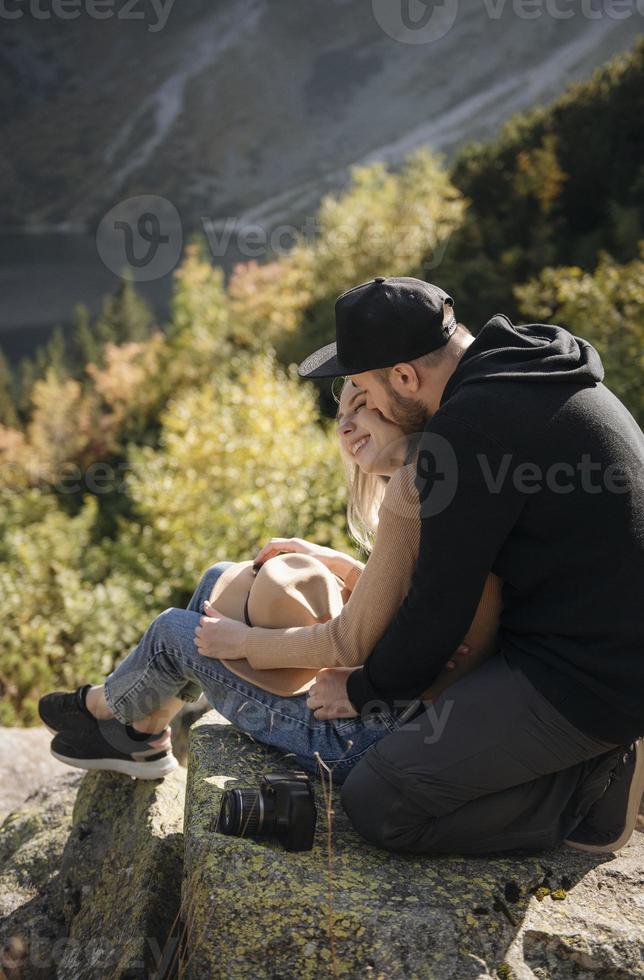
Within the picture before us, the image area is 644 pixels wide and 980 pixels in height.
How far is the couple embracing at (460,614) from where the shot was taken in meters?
1.93

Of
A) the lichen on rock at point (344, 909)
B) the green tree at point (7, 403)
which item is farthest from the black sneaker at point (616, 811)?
the green tree at point (7, 403)

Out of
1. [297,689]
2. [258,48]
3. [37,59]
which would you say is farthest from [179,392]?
[37,59]

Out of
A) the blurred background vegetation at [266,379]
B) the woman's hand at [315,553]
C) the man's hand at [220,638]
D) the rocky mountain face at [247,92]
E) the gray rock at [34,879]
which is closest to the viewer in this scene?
the man's hand at [220,638]

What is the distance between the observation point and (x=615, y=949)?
6.41 ft

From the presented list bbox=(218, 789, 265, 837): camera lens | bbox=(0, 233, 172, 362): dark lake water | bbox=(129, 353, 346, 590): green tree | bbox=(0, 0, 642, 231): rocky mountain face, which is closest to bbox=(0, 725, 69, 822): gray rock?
bbox=(218, 789, 265, 837): camera lens

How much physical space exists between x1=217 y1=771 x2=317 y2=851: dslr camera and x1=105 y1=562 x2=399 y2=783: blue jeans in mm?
241

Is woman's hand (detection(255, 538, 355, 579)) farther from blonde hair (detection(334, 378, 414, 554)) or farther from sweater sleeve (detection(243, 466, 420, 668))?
sweater sleeve (detection(243, 466, 420, 668))

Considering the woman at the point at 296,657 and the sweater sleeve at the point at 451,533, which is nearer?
the sweater sleeve at the point at 451,533

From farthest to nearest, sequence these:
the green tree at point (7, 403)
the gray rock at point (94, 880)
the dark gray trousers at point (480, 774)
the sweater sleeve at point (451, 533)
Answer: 1. the green tree at point (7, 403)
2. the gray rock at point (94, 880)
3. the dark gray trousers at point (480, 774)
4. the sweater sleeve at point (451, 533)

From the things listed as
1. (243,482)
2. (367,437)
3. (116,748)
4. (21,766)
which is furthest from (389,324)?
(243,482)

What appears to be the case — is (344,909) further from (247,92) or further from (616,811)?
(247,92)

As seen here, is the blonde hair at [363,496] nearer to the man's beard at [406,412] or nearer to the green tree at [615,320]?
the man's beard at [406,412]

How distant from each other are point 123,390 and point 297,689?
69.0 ft

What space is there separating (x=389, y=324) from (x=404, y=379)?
163 mm
